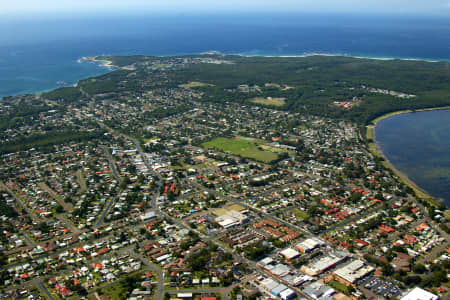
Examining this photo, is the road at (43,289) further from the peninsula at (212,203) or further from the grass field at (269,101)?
the grass field at (269,101)

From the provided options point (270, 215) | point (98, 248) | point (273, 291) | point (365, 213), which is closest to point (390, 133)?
point (365, 213)

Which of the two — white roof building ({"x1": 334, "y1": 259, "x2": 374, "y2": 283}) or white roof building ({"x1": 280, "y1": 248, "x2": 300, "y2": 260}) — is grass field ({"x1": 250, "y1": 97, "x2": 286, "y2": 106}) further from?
white roof building ({"x1": 334, "y1": 259, "x2": 374, "y2": 283})

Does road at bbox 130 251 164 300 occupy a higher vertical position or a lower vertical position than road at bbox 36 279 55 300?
higher

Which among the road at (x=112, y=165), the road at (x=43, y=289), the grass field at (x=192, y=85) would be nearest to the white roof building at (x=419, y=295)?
the road at (x=43, y=289)

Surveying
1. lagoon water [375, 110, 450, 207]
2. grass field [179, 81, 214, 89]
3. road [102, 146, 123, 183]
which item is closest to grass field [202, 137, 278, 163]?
road [102, 146, 123, 183]

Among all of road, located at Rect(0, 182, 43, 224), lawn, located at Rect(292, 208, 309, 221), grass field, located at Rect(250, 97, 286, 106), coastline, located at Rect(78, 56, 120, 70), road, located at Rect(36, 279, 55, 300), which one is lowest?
road, located at Rect(36, 279, 55, 300)

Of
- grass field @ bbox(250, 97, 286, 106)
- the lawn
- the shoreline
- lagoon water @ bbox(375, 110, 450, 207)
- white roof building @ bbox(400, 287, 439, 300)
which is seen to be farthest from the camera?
grass field @ bbox(250, 97, 286, 106)
